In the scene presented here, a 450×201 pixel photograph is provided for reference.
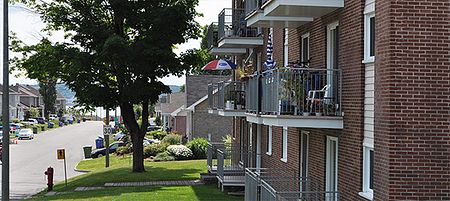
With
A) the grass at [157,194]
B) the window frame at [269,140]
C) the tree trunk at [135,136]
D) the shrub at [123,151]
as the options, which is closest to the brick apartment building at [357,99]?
the window frame at [269,140]

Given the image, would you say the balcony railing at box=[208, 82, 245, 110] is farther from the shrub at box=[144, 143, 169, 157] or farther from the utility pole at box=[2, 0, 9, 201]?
the shrub at box=[144, 143, 169, 157]

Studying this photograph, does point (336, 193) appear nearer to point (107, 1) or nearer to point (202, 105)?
point (107, 1)

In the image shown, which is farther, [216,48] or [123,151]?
[123,151]

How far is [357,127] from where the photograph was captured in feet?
40.5

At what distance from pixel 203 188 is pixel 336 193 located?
12.5 m

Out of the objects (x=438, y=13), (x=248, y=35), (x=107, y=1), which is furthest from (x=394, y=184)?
(x=107, y=1)

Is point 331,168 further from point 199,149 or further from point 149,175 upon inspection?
point 199,149

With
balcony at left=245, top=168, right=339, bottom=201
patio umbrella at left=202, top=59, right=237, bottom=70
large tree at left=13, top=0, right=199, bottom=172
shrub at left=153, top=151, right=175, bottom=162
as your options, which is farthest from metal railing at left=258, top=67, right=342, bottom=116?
shrub at left=153, top=151, right=175, bottom=162

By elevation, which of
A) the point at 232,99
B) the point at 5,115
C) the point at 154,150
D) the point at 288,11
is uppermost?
the point at 288,11

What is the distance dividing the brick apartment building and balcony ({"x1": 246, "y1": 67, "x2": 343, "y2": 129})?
0.02 meters

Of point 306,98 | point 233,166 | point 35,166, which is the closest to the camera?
point 306,98

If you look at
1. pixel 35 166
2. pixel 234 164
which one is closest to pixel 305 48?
pixel 234 164

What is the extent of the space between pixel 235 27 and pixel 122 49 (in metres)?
6.42

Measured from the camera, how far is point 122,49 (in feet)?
97.3
